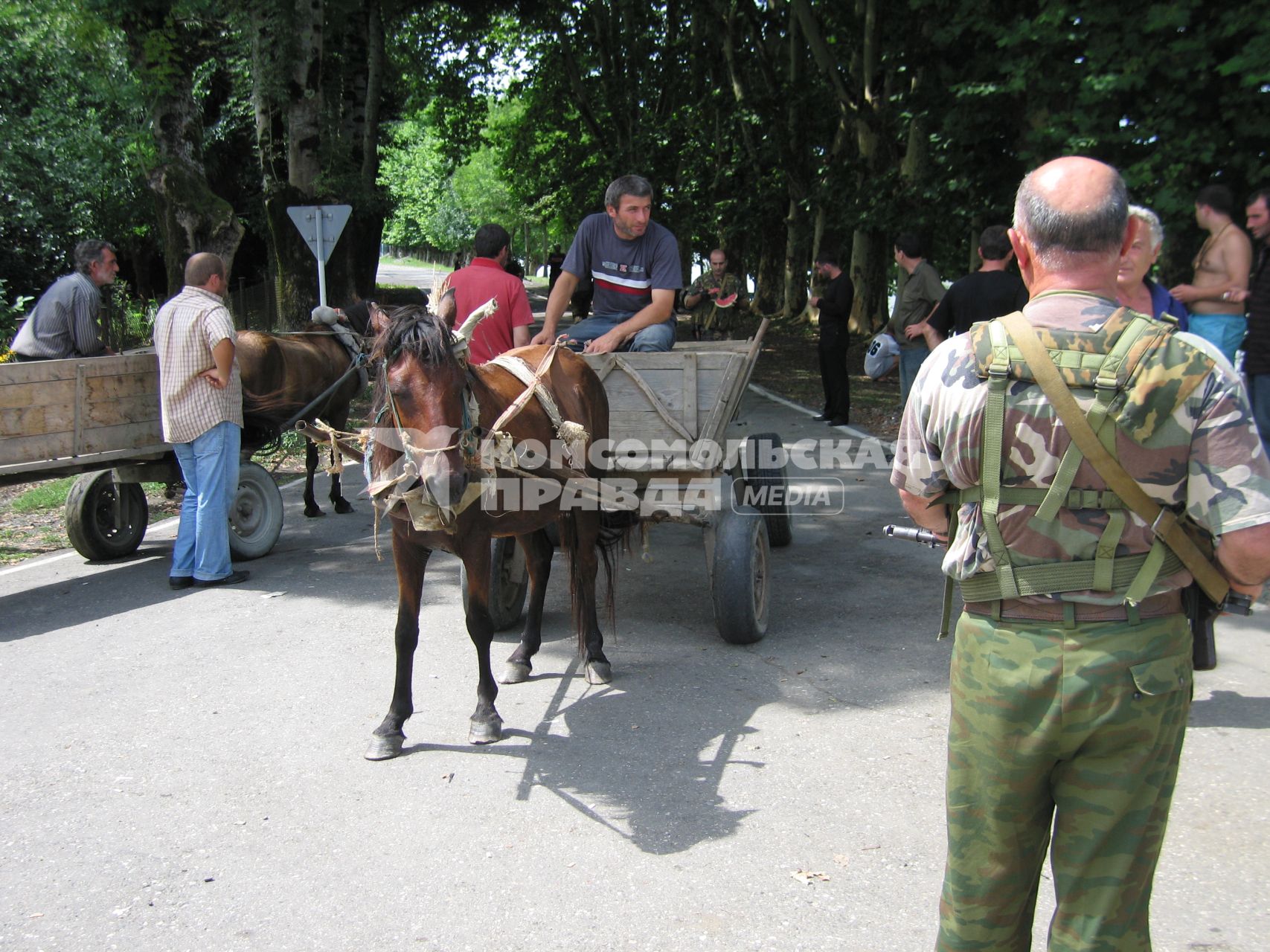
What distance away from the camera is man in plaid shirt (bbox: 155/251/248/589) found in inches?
276

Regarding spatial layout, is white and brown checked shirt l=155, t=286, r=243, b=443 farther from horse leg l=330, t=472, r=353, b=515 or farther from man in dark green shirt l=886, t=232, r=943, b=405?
man in dark green shirt l=886, t=232, r=943, b=405

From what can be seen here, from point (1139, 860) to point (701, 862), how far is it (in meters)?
1.79

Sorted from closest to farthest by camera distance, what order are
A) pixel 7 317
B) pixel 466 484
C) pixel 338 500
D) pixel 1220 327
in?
1. pixel 466 484
2. pixel 1220 327
3. pixel 338 500
4. pixel 7 317

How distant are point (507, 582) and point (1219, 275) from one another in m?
4.49

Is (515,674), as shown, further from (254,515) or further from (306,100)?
(306,100)

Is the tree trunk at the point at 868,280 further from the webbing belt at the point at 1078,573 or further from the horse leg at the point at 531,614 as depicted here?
the webbing belt at the point at 1078,573

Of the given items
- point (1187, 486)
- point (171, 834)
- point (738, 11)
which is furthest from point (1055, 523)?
point (738, 11)

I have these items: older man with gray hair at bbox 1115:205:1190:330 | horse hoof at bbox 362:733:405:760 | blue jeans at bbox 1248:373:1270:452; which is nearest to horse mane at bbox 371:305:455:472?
horse hoof at bbox 362:733:405:760

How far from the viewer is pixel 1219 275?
241 inches

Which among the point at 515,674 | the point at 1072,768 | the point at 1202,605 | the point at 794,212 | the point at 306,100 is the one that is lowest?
the point at 515,674

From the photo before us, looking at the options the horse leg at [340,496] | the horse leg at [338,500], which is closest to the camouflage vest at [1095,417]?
the horse leg at [340,496]

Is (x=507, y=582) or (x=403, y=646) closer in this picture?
(x=403, y=646)

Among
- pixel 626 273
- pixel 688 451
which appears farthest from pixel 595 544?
pixel 626 273

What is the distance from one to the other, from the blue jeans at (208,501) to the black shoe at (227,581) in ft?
0.13
